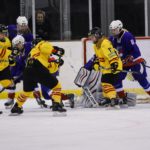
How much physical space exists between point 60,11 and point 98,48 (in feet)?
10.2

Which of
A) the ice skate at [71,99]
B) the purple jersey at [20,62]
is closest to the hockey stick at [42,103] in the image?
the ice skate at [71,99]

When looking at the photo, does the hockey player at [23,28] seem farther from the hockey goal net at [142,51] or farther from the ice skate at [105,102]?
the ice skate at [105,102]

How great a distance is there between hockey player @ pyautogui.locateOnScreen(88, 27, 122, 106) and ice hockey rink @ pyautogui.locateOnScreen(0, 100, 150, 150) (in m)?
0.23

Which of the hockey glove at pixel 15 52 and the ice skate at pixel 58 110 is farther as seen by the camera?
the hockey glove at pixel 15 52

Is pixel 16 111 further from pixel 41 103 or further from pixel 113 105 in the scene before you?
pixel 113 105

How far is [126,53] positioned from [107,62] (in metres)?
0.51

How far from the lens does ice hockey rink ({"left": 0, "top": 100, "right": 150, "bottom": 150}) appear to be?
491 centimetres

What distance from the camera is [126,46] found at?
781 cm

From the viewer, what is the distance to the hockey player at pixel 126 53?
25.5 feet

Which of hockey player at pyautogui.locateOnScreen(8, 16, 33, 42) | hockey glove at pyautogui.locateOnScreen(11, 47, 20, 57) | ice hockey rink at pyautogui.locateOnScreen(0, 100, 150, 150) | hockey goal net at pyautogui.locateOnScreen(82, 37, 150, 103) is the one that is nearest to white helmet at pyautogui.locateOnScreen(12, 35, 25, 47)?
hockey glove at pyautogui.locateOnScreen(11, 47, 20, 57)

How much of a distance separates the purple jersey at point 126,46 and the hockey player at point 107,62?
14.5 inches

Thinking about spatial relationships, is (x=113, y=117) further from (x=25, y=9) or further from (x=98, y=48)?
(x=25, y=9)

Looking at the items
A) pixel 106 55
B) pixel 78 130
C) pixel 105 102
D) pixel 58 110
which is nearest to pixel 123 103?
pixel 105 102

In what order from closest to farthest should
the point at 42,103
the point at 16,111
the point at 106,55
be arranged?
the point at 16,111, the point at 106,55, the point at 42,103
